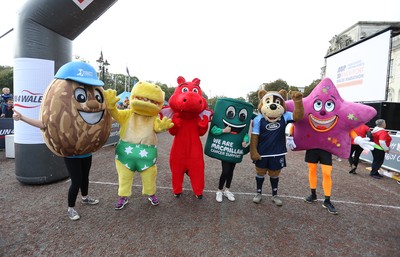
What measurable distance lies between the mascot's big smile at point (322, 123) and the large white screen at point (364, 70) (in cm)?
783

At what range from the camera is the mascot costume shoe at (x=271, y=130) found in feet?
12.7

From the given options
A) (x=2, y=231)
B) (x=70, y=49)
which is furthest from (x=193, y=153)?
(x=70, y=49)

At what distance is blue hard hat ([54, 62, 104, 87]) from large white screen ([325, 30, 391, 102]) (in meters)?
10.9

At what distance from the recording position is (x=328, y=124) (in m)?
3.96

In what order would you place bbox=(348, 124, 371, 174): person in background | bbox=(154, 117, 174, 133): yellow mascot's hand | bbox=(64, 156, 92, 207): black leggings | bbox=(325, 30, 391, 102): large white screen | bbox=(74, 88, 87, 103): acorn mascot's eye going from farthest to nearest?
1. bbox=(325, 30, 391, 102): large white screen
2. bbox=(348, 124, 371, 174): person in background
3. bbox=(154, 117, 174, 133): yellow mascot's hand
4. bbox=(64, 156, 92, 207): black leggings
5. bbox=(74, 88, 87, 103): acorn mascot's eye

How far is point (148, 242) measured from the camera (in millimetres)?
2900

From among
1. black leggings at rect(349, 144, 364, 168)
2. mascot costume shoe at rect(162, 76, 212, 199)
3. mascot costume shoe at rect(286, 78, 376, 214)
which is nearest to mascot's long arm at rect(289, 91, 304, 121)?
mascot costume shoe at rect(286, 78, 376, 214)

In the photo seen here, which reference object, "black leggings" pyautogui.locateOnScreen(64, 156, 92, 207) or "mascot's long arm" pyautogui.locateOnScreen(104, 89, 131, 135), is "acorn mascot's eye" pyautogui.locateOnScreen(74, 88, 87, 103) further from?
"black leggings" pyautogui.locateOnScreen(64, 156, 92, 207)

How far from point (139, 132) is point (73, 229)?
1.53 meters

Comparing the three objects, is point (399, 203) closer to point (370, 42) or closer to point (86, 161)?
point (86, 161)

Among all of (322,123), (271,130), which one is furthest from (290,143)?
(322,123)

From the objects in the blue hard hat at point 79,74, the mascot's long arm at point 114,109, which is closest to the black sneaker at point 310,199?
the mascot's long arm at point 114,109

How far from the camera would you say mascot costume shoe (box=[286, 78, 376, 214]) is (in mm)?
3924

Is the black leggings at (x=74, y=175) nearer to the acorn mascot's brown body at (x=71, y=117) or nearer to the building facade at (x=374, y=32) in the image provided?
the acorn mascot's brown body at (x=71, y=117)
